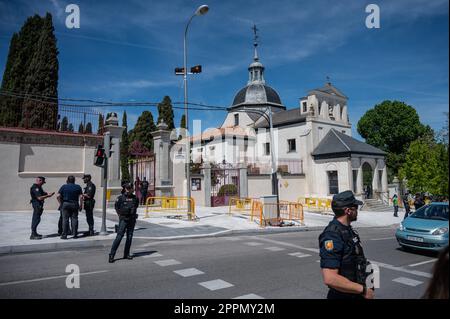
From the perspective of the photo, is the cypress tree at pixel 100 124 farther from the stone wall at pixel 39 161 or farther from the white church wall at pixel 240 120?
the white church wall at pixel 240 120

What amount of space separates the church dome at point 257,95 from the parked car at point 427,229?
38.3 metres

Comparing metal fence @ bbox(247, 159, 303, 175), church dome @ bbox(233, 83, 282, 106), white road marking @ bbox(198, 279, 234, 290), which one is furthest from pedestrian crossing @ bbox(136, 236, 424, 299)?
church dome @ bbox(233, 83, 282, 106)

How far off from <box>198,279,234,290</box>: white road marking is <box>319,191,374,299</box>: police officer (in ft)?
9.80

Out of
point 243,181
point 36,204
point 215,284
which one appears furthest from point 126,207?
point 243,181

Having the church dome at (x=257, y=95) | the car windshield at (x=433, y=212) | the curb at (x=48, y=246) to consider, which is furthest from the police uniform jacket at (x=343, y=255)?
the church dome at (x=257, y=95)

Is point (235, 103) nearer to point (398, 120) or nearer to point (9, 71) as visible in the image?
point (398, 120)

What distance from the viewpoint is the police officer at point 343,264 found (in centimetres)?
271

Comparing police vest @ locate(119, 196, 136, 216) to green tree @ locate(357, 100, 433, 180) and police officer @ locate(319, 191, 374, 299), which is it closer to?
police officer @ locate(319, 191, 374, 299)

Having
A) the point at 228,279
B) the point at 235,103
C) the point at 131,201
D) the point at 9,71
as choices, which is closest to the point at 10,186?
the point at 131,201

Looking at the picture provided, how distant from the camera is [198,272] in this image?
6504mm

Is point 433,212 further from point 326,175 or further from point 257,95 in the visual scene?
point 257,95

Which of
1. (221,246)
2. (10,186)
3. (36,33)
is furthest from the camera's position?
(36,33)
